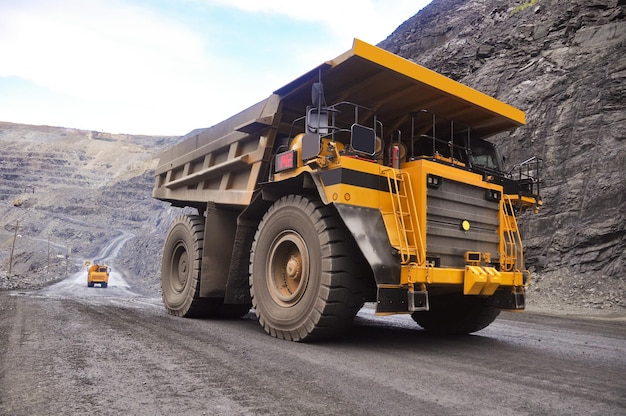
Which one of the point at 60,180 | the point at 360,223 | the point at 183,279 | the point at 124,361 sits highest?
the point at 60,180

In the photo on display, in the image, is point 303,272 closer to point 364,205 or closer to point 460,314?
point 364,205

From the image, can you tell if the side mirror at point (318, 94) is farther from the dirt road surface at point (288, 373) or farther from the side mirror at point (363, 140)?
the dirt road surface at point (288, 373)

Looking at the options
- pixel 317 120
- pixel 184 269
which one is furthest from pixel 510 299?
pixel 184 269

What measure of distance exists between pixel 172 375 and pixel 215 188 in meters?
4.17

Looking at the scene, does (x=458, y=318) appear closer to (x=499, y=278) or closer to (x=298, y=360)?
(x=499, y=278)

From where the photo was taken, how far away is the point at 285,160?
211 inches

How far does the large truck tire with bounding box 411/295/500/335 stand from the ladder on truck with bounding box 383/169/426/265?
130cm

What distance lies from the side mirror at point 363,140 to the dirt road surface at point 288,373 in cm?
194

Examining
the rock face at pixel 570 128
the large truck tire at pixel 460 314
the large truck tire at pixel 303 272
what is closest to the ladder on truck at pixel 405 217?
the large truck tire at pixel 303 272

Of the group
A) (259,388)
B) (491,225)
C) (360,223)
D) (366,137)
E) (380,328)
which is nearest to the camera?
(259,388)

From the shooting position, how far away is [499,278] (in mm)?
4828

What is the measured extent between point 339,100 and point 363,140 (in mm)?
961

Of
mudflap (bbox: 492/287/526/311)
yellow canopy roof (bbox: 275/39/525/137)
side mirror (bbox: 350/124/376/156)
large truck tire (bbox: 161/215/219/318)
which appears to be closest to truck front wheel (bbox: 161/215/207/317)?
large truck tire (bbox: 161/215/219/318)

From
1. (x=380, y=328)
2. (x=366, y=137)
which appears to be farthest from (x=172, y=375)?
(x=380, y=328)
